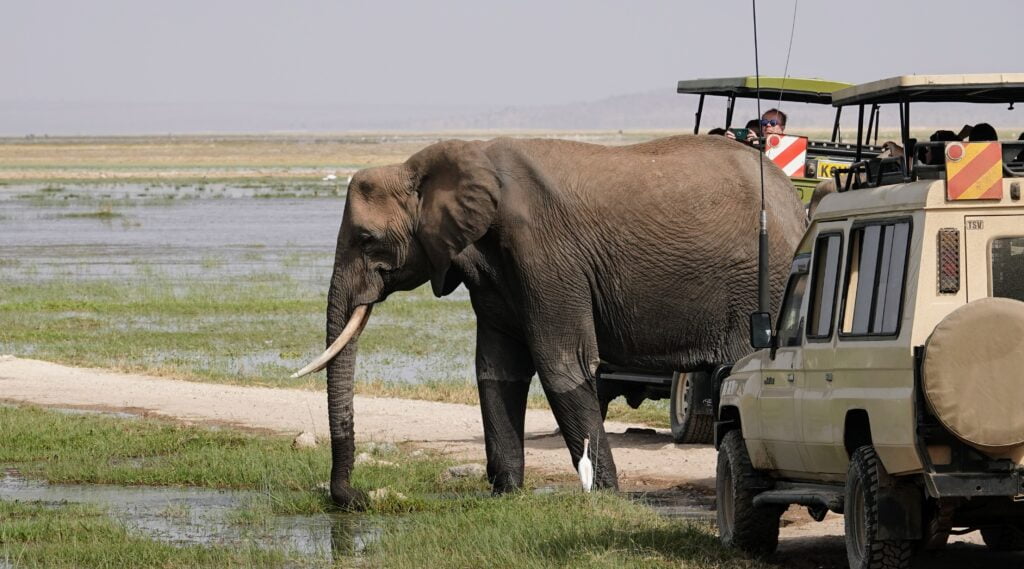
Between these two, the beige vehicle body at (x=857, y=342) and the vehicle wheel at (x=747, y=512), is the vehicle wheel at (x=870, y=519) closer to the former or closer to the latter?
the beige vehicle body at (x=857, y=342)

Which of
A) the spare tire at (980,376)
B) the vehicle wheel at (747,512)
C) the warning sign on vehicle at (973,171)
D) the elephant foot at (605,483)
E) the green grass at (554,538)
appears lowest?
the elephant foot at (605,483)

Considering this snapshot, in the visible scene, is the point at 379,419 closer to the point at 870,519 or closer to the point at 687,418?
the point at 687,418

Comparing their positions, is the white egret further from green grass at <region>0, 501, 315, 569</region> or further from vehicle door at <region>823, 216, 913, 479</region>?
vehicle door at <region>823, 216, 913, 479</region>

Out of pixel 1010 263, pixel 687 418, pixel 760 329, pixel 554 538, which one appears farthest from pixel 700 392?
pixel 1010 263

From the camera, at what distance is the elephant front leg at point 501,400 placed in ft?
42.6

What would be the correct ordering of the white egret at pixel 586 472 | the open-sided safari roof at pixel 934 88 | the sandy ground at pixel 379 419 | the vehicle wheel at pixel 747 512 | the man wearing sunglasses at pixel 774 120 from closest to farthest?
the open-sided safari roof at pixel 934 88
the vehicle wheel at pixel 747 512
the white egret at pixel 586 472
the sandy ground at pixel 379 419
the man wearing sunglasses at pixel 774 120

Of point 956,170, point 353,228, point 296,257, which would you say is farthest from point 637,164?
point 296,257

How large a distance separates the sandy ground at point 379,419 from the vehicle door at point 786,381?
1.28 meters

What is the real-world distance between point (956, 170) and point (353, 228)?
594 centimetres

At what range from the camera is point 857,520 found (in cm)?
837

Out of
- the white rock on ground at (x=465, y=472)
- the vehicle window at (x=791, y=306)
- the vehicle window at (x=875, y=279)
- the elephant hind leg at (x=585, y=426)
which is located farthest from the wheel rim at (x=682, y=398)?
the vehicle window at (x=875, y=279)

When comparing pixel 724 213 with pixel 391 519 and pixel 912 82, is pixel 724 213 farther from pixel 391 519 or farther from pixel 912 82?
pixel 912 82

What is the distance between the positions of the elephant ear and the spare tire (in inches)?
217

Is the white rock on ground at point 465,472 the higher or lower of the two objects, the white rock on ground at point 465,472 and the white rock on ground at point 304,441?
the higher
